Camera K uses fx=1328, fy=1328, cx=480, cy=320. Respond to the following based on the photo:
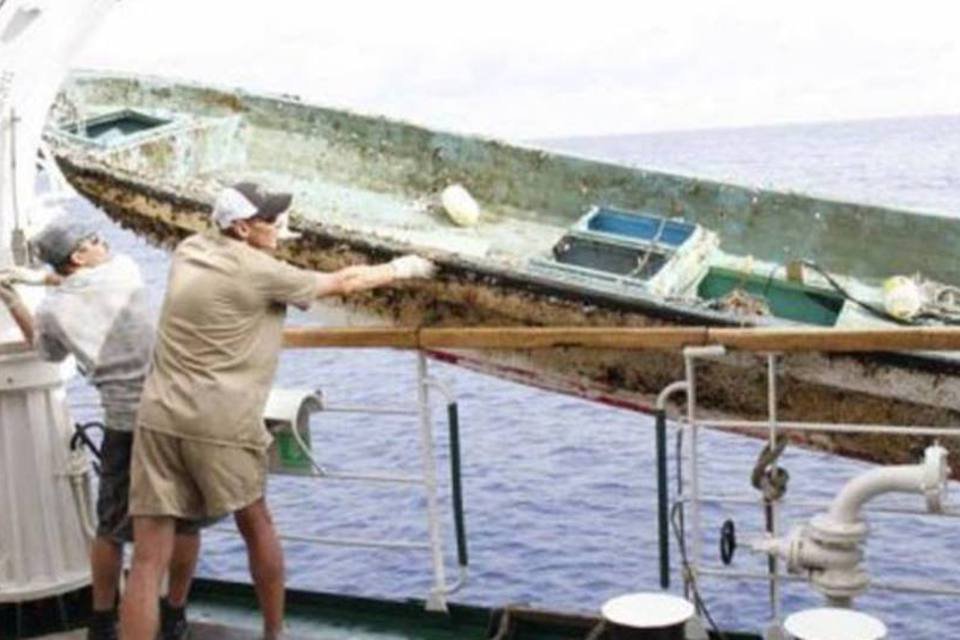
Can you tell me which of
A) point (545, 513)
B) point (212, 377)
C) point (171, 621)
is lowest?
point (545, 513)

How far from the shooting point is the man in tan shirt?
12.9 feet

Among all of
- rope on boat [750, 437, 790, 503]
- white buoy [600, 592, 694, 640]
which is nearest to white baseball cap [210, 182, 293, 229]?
white buoy [600, 592, 694, 640]

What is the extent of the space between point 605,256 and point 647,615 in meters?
5.79

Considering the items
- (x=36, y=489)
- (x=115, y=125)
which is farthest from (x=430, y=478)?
(x=115, y=125)

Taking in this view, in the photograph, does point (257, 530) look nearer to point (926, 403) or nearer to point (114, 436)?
point (114, 436)

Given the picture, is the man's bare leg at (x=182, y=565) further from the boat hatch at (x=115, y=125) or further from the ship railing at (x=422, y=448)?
the boat hatch at (x=115, y=125)

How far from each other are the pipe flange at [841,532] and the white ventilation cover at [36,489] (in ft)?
8.48

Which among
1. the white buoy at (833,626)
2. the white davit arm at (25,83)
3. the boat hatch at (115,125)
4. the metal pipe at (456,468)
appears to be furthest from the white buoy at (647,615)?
the boat hatch at (115,125)

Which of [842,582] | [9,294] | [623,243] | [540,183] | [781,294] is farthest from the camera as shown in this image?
[540,183]

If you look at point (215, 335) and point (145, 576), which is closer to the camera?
point (215, 335)

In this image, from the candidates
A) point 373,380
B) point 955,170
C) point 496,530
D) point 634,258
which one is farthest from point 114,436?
point 955,170

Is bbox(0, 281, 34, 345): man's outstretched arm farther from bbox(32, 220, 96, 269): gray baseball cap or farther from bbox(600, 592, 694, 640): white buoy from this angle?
bbox(600, 592, 694, 640): white buoy

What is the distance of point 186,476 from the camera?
4062mm

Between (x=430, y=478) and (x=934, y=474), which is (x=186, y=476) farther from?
→ (x=934, y=474)
